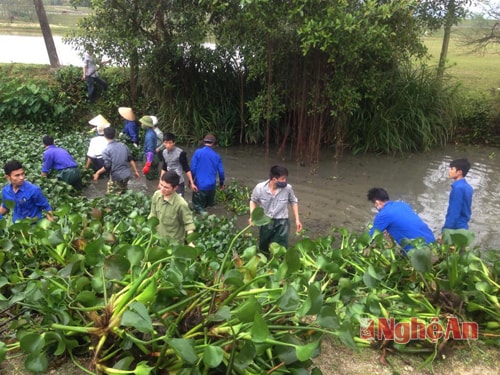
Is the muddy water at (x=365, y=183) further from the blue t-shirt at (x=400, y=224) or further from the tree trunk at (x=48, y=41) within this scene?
the tree trunk at (x=48, y=41)

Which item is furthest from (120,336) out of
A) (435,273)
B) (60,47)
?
(60,47)

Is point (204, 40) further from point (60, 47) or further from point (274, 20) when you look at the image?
point (60, 47)

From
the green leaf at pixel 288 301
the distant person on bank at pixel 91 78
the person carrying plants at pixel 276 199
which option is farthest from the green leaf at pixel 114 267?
the distant person on bank at pixel 91 78

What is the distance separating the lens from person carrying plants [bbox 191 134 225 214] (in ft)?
22.0

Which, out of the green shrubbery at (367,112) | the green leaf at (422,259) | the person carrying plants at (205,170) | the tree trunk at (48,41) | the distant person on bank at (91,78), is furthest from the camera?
the tree trunk at (48,41)

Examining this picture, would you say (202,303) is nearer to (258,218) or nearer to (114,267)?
(114,267)

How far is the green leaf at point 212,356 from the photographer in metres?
1.53

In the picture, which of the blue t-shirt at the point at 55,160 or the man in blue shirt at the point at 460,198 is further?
the blue t-shirt at the point at 55,160

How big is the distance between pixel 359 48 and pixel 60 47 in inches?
704

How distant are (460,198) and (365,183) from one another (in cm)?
375

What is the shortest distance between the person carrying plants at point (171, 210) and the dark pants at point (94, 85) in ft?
29.5

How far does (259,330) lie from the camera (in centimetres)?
155

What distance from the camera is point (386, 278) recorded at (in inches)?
109

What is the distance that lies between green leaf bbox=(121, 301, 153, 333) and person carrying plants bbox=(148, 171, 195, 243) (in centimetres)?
282
